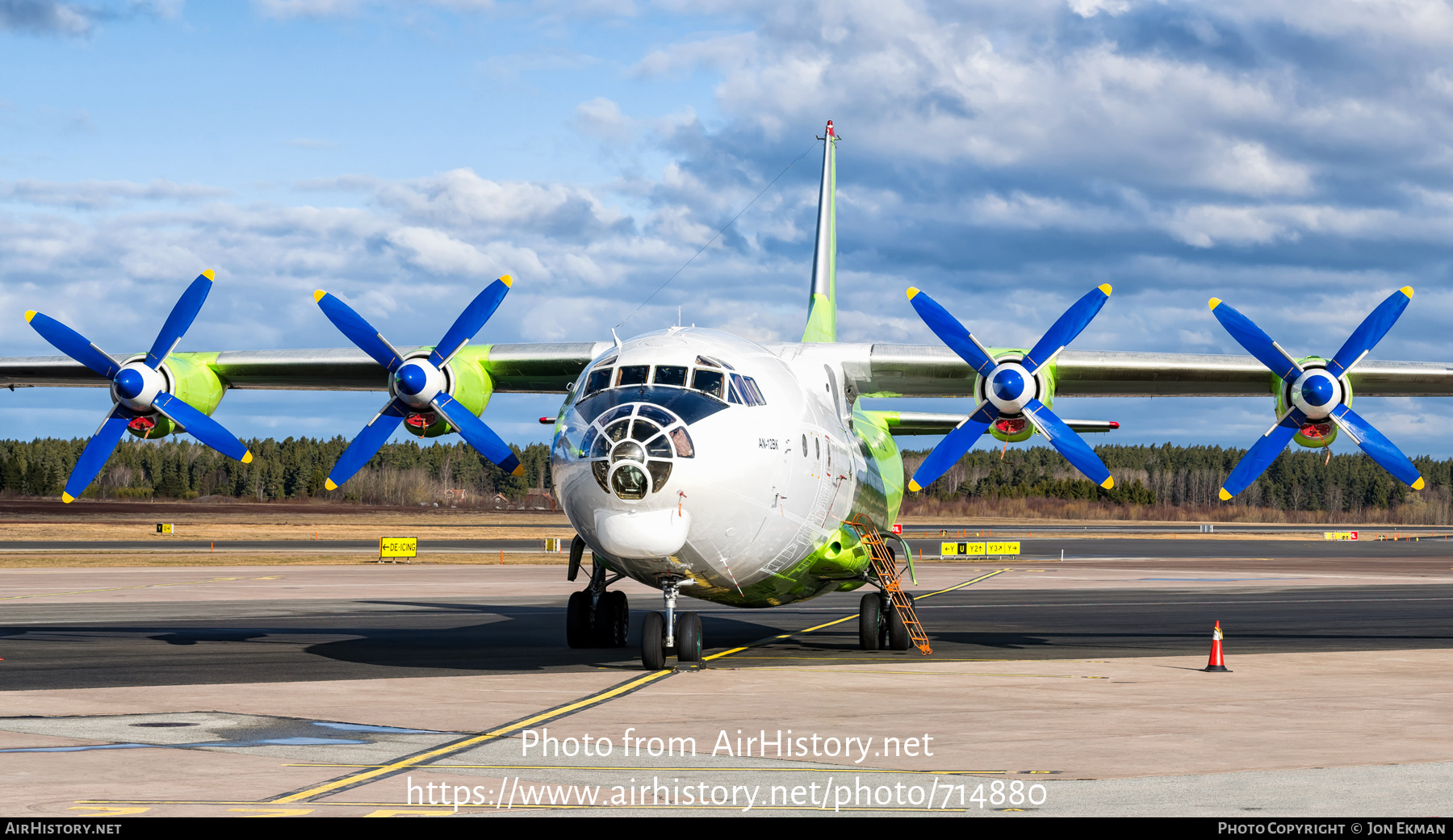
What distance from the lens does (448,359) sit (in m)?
21.5

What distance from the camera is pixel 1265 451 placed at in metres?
20.5

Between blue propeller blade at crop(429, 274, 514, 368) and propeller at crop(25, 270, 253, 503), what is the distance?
3705 mm

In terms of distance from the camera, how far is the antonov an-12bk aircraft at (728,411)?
15.1m

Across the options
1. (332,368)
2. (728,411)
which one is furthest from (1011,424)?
(332,368)

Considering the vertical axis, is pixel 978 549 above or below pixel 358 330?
below

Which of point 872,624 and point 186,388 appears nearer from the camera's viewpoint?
point 872,624

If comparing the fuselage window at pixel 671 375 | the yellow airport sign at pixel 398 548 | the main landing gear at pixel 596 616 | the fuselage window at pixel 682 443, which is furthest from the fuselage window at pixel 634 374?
the yellow airport sign at pixel 398 548

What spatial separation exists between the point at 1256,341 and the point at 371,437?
1462 cm

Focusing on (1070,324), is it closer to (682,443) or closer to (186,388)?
(682,443)

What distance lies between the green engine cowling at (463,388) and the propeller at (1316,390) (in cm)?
1240

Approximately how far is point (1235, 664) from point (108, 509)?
114004 mm

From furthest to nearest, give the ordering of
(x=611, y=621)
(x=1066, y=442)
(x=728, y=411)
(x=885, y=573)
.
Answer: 1. (x=885, y=573)
2. (x=611, y=621)
3. (x=1066, y=442)
4. (x=728, y=411)

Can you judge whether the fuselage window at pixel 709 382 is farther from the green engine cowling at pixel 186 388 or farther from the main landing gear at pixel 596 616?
the green engine cowling at pixel 186 388
